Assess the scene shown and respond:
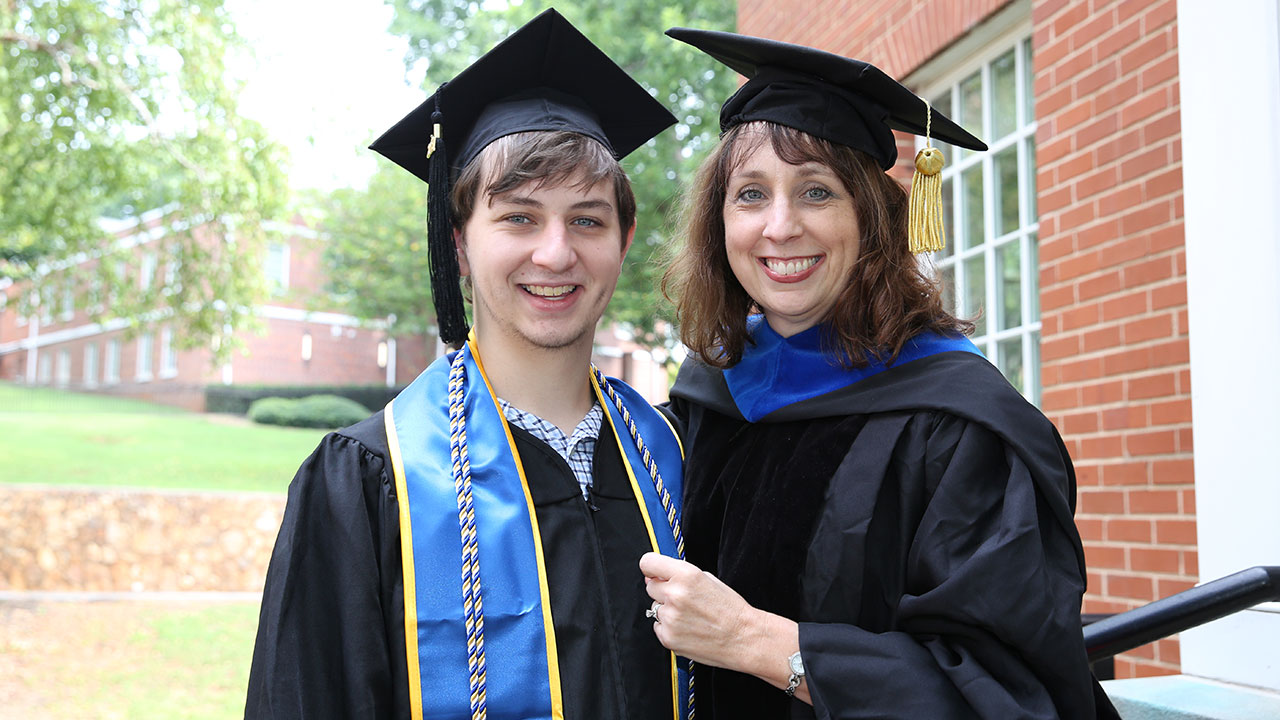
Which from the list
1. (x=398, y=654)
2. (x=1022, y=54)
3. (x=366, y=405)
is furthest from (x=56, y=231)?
(x=366, y=405)

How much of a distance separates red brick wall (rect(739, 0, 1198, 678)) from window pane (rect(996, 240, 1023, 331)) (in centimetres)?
66

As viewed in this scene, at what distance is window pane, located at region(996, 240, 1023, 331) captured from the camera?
462cm

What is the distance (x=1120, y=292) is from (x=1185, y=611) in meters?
1.72

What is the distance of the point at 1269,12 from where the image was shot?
8.75ft

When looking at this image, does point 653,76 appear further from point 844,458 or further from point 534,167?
point 844,458

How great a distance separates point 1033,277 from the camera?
4523mm

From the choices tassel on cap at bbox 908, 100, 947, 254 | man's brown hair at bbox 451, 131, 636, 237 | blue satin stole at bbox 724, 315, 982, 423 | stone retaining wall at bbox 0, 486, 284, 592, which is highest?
man's brown hair at bbox 451, 131, 636, 237

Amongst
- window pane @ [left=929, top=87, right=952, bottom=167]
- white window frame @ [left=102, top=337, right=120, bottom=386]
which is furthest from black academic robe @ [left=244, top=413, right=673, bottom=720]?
white window frame @ [left=102, top=337, right=120, bottom=386]

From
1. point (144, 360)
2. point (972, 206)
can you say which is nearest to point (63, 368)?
point (144, 360)

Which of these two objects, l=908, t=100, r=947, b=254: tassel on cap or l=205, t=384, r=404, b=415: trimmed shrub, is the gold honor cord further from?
l=205, t=384, r=404, b=415: trimmed shrub

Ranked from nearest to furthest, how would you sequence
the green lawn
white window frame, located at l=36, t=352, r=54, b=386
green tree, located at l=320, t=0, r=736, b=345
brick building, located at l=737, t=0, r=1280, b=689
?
brick building, located at l=737, t=0, r=1280, b=689 < green tree, located at l=320, t=0, r=736, b=345 < the green lawn < white window frame, located at l=36, t=352, r=54, b=386

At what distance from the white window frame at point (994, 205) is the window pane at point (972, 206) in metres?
0.02

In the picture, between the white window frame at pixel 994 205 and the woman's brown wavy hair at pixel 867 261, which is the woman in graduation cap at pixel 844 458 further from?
the white window frame at pixel 994 205

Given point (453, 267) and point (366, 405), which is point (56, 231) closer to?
point (453, 267)
